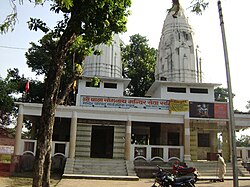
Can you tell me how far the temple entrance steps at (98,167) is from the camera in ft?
49.8

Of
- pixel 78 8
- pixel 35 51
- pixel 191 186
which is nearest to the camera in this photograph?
pixel 78 8

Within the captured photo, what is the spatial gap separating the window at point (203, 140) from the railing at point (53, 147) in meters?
10.3

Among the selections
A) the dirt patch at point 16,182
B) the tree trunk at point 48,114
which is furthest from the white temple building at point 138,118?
the tree trunk at point 48,114

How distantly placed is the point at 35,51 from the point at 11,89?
17.3 ft

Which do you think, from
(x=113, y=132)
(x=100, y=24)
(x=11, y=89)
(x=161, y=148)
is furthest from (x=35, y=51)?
(x=100, y=24)

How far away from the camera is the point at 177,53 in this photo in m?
23.1

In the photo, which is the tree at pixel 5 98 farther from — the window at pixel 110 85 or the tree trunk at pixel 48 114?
the tree trunk at pixel 48 114

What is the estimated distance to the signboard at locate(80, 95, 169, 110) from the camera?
17.7m

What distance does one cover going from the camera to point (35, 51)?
25.2 m

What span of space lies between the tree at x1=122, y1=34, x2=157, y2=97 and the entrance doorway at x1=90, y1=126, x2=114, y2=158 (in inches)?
358

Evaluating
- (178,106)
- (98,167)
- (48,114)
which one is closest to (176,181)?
(48,114)

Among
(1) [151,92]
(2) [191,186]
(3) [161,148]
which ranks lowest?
(2) [191,186]

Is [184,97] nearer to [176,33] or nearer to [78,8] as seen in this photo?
[176,33]

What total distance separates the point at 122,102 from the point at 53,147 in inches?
196
